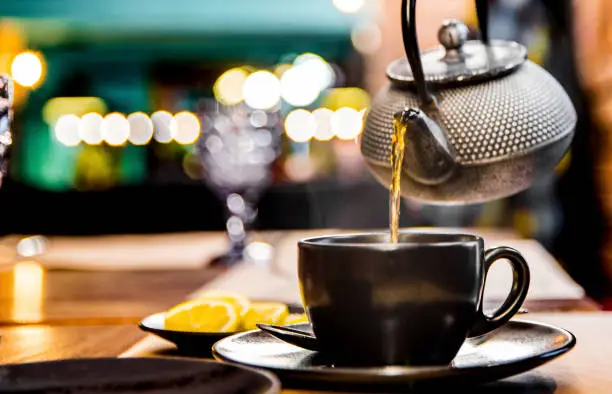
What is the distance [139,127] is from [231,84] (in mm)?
1281

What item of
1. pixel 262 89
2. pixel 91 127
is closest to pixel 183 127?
pixel 262 89

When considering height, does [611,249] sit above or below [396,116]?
below

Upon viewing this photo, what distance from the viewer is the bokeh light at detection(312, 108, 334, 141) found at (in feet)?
40.9

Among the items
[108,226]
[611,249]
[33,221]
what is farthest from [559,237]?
[33,221]

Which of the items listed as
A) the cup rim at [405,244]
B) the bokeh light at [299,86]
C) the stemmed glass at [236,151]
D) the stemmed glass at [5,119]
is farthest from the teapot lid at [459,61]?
the bokeh light at [299,86]

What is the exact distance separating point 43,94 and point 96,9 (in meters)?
3.19

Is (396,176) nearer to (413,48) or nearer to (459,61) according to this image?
(413,48)

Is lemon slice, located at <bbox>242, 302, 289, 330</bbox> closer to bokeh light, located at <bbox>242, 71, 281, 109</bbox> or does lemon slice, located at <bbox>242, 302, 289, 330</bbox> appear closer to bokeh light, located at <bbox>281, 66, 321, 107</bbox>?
bokeh light, located at <bbox>242, 71, 281, 109</bbox>

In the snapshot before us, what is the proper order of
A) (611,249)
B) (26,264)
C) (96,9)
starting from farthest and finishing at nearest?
1. (96,9)
2. (611,249)
3. (26,264)

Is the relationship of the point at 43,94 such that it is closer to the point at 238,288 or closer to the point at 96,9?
the point at 96,9

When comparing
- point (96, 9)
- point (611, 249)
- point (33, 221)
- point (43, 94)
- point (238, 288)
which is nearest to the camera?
point (238, 288)

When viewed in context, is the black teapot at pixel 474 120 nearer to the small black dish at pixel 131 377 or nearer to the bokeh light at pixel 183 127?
the small black dish at pixel 131 377

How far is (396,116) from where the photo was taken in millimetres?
769

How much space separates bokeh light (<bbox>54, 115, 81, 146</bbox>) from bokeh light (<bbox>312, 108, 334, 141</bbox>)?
3.05 m
